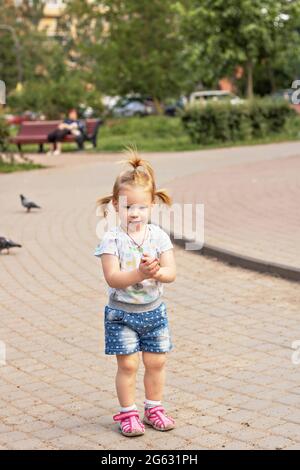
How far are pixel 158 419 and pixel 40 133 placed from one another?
26519mm

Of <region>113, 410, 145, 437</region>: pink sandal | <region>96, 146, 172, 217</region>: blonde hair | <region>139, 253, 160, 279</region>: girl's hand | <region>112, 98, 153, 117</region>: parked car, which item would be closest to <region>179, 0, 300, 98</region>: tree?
<region>112, 98, 153, 117</region>: parked car

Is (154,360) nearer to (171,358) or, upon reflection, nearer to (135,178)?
(135,178)

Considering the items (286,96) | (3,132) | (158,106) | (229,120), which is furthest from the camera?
(158,106)

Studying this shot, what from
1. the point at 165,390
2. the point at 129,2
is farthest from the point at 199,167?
the point at 129,2

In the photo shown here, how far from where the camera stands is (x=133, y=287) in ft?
16.5

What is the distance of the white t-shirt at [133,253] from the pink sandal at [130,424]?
55cm

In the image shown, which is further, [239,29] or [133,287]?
[239,29]

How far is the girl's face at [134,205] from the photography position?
499 cm

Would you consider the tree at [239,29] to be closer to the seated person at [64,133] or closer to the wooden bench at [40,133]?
the wooden bench at [40,133]

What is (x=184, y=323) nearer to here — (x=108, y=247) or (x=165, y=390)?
(x=165, y=390)

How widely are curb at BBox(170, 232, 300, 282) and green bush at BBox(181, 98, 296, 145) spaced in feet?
60.8

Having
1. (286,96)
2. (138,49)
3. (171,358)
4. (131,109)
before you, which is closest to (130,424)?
(171,358)

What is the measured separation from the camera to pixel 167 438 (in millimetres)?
5031

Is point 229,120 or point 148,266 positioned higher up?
point 148,266
